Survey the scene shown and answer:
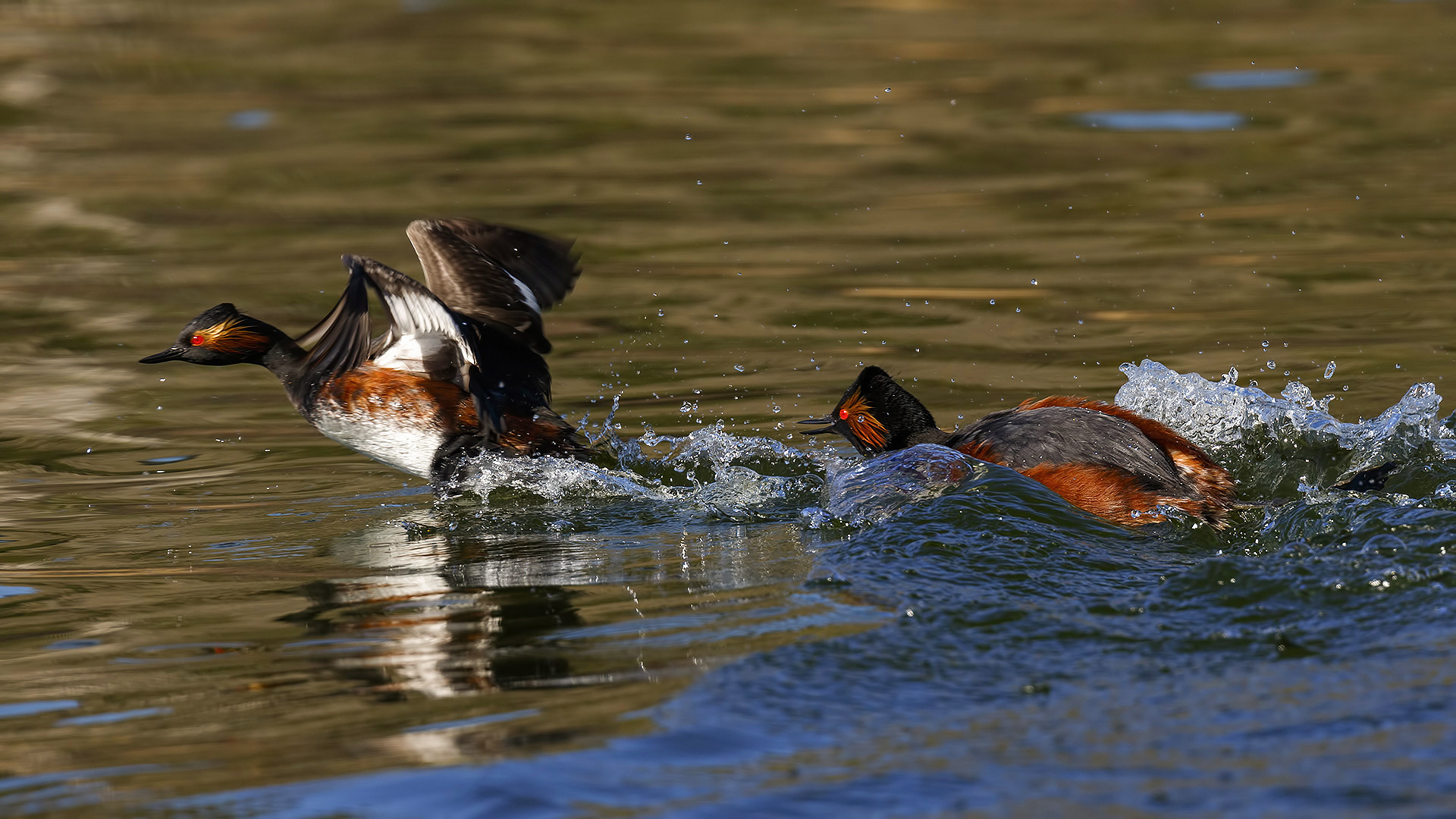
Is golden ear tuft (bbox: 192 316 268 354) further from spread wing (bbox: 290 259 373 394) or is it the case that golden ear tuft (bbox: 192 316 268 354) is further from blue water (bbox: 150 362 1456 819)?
blue water (bbox: 150 362 1456 819)

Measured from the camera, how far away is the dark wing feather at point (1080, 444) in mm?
6250

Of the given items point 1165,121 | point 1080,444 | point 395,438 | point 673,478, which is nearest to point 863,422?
point 673,478

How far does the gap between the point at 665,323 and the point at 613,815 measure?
23.6 ft

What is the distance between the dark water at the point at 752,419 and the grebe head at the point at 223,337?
2.02ft

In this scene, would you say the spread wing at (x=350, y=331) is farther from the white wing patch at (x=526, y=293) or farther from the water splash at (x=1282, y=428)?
the water splash at (x=1282, y=428)

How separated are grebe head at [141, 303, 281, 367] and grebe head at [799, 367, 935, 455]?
126 inches

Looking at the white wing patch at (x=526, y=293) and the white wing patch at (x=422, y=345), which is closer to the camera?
the white wing patch at (x=422, y=345)

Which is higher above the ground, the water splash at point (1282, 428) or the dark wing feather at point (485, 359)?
the dark wing feather at point (485, 359)

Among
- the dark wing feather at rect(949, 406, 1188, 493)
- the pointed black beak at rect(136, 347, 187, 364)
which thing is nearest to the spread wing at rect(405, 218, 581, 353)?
the pointed black beak at rect(136, 347, 187, 364)

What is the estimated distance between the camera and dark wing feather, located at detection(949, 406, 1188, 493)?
625cm

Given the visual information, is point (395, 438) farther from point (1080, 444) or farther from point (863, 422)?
point (1080, 444)

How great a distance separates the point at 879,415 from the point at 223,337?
368cm

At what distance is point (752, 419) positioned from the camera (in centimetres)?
868

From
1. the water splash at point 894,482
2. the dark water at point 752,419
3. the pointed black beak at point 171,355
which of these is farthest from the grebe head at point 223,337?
the water splash at point 894,482
